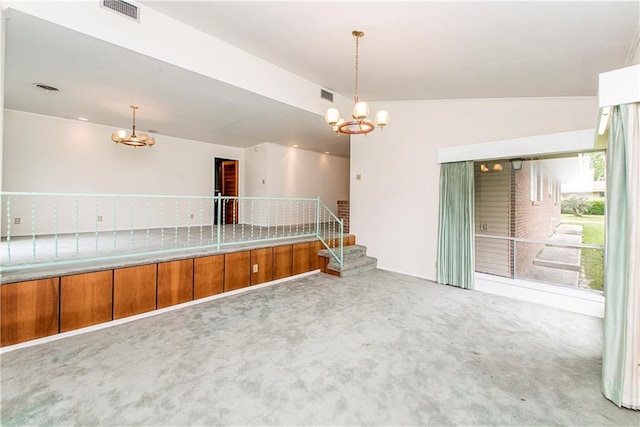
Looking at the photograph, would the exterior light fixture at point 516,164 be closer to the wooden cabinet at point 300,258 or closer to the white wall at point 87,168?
the wooden cabinet at point 300,258

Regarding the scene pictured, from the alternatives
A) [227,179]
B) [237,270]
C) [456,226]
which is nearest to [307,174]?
[227,179]

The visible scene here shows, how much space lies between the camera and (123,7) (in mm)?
2879

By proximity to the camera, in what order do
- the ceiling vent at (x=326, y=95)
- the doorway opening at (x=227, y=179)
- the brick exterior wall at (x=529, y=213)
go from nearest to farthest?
the brick exterior wall at (x=529, y=213) < the ceiling vent at (x=326, y=95) < the doorway opening at (x=227, y=179)

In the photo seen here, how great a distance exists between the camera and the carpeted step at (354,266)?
5203mm

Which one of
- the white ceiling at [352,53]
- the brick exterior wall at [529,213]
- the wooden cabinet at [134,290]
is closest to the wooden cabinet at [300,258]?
the wooden cabinet at [134,290]

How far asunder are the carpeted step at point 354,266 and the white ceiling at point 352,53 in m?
2.92

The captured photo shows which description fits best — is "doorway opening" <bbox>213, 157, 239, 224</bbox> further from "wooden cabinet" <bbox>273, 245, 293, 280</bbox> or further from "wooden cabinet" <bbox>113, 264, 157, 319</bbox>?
"wooden cabinet" <bbox>113, 264, 157, 319</bbox>

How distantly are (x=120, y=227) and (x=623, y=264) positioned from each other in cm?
838

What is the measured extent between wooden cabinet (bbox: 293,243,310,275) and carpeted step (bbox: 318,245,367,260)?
34 centimetres

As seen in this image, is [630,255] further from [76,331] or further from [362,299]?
[76,331]

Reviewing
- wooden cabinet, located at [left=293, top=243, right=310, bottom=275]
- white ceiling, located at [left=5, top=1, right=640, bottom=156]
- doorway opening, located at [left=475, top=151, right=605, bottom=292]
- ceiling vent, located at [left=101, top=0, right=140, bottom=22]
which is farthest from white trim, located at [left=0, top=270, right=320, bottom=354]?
doorway opening, located at [left=475, top=151, right=605, bottom=292]

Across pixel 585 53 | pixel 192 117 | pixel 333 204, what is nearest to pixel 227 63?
pixel 192 117

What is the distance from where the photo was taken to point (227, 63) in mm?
3723

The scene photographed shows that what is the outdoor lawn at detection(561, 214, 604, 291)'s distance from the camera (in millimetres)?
3855
